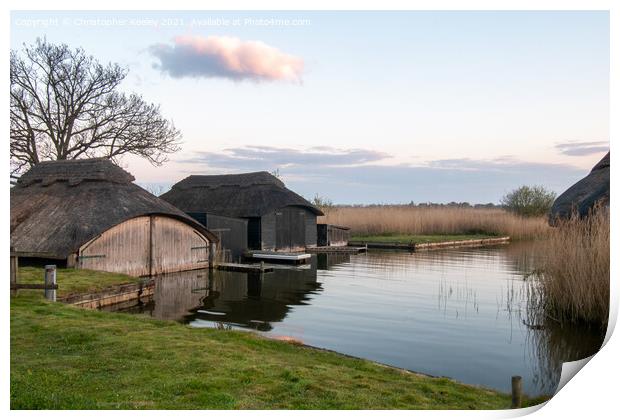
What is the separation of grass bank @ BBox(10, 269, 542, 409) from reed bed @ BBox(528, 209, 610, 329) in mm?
5894

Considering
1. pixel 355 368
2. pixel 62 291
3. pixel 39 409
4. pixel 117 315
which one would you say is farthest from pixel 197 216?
pixel 39 409

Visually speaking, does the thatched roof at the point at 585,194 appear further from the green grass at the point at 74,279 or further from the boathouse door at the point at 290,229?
the boathouse door at the point at 290,229

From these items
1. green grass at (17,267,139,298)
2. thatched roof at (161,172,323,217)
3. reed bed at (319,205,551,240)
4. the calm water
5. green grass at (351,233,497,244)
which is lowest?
the calm water

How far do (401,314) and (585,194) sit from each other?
651 centimetres

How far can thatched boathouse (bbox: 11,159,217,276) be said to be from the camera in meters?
21.1

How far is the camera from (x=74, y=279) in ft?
58.6

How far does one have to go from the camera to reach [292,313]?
53.1 ft

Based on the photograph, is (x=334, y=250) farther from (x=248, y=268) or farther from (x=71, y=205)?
(x=71, y=205)

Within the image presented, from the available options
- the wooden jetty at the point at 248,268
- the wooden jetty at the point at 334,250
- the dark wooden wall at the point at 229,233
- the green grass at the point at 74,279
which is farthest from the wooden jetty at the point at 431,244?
the green grass at the point at 74,279

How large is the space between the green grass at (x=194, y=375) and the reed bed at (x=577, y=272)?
5791mm

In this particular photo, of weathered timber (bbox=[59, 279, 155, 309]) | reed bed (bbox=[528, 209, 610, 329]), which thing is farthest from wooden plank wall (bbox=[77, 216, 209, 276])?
reed bed (bbox=[528, 209, 610, 329])

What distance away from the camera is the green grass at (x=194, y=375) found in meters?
7.09

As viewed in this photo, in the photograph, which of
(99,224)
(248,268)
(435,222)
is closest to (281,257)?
(248,268)

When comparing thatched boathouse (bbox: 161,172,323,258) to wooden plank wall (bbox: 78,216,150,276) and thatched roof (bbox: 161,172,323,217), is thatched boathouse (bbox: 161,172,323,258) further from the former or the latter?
wooden plank wall (bbox: 78,216,150,276)
